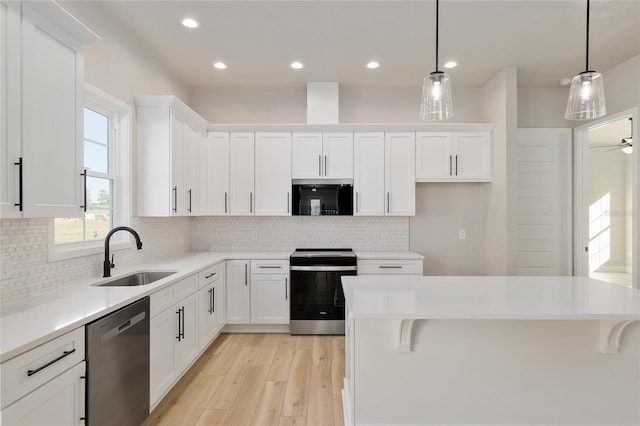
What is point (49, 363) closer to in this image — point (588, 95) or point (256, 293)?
point (256, 293)

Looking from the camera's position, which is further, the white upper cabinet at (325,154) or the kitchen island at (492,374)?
the white upper cabinet at (325,154)

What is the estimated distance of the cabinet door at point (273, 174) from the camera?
4.07 m

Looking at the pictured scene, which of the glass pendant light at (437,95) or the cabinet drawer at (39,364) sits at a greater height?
the glass pendant light at (437,95)

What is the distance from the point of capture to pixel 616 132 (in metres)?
5.49

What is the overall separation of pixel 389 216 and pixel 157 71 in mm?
3116

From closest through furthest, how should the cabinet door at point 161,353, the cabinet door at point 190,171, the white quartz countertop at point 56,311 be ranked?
the white quartz countertop at point 56,311 < the cabinet door at point 161,353 < the cabinet door at point 190,171

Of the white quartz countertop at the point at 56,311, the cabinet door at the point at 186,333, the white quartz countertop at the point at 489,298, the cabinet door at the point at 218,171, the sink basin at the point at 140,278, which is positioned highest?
the cabinet door at the point at 218,171

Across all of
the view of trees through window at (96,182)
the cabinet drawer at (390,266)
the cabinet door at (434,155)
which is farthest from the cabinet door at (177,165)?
the cabinet door at (434,155)

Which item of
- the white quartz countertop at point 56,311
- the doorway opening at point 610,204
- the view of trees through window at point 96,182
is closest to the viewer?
the white quartz countertop at point 56,311

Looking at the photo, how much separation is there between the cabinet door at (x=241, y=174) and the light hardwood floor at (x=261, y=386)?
1.54 meters

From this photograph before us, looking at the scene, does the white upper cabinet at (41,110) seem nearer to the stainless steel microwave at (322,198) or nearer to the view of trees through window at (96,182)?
the view of trees through window at (96,182)

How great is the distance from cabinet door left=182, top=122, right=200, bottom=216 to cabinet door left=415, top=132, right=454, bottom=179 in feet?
8.48

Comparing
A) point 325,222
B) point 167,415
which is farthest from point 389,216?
point 167,415

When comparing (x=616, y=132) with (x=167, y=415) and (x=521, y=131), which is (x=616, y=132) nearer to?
(x=521, y=131)
